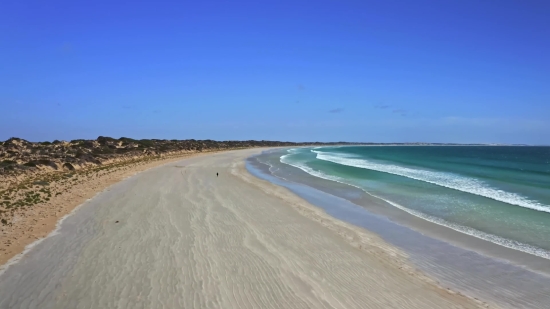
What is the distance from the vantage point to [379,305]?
6.54 m

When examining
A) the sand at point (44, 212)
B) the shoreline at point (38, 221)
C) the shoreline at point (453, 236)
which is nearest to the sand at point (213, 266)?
the shoreline at point (38, 221)

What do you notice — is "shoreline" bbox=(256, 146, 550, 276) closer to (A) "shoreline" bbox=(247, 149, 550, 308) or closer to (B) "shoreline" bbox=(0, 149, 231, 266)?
(A) "shoreline" bbox=(247, 149, 550, 308)

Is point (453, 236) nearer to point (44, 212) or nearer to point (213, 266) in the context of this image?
point (213, 266)

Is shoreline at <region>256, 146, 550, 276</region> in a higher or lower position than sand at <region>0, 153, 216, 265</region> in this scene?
lower

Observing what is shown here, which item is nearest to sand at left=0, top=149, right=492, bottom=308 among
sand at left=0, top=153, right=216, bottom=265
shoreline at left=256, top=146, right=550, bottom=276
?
sand at left=0, top=153, right=216, bottom=265

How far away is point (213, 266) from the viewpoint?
830cm

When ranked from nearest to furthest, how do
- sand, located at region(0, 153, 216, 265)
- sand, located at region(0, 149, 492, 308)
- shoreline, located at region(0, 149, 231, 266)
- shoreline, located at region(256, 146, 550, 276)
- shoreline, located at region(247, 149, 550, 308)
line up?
1. sand, located at region(0, 149, 492, 308)
2. shoreline, located at region(247, 149, 550, 308)
3. shoreline, located at region(0, 149, 231, 266)
4. shoreline, located at region(256, 146, 550, 276)
5. sand, located at region(0, 153, 216, 265)

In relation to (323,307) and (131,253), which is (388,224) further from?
(131,253)

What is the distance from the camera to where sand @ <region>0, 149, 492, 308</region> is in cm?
666

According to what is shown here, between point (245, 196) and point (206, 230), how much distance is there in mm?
6897

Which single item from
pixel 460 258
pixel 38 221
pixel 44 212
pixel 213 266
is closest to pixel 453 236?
pixel 460 258

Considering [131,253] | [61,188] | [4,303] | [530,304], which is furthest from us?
[61,188]

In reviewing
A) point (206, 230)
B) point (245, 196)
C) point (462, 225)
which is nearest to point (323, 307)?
point (206, 230)

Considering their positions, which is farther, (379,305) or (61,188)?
(61,188)
